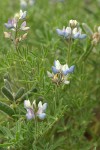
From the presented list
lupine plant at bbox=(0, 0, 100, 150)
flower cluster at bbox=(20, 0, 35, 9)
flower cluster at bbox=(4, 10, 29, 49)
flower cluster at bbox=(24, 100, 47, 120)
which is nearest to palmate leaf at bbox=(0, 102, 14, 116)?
lupine plant at bbox=(0, 0, 100, 150)

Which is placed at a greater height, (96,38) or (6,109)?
(96,38)

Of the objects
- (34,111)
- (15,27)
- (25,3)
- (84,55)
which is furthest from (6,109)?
(25,3)

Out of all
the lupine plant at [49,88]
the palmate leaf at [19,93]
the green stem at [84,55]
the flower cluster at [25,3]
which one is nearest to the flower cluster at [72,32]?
the lupine plant at [49,88]

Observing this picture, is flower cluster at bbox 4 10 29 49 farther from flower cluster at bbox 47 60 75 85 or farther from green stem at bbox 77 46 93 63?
green stem at bbox 77 46 93 63

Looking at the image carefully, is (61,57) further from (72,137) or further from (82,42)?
(72,137)

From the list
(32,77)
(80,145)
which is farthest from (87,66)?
(32,77)

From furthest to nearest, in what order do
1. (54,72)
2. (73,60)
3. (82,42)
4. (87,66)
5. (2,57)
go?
(87,66), (82,42), (73,60), (2,57), (54,72)

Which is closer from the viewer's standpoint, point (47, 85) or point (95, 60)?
point (47, 85)

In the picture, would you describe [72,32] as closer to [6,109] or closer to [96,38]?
[96,38]
